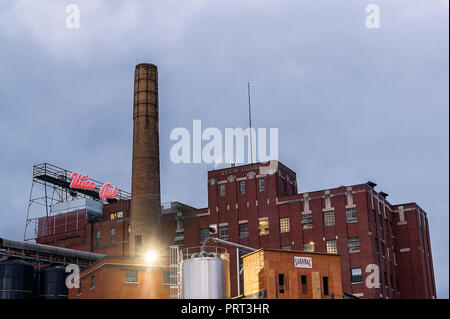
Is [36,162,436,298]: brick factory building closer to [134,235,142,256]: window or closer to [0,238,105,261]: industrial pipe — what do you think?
[134,235,142,256]: window

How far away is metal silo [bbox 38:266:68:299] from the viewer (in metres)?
66.5

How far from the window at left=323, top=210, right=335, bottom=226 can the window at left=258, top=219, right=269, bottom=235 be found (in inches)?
270

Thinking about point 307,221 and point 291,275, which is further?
point 307,221

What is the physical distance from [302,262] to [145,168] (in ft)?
109

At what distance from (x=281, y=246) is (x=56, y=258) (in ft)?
84.6

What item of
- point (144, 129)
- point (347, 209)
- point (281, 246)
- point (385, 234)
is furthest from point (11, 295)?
point (385, 234)

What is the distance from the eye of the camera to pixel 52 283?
6694 centimetres

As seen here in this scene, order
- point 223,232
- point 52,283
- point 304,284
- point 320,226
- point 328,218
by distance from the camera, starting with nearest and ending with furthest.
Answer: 1. point 304,284
2. point 52,283
3. point 320,226
4. point 328,218
5. point 223,232

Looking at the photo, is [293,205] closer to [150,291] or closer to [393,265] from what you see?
[393,265]

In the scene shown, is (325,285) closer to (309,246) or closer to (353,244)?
(353,244)

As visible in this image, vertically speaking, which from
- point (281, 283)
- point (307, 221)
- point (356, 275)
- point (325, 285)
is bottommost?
point (325, 285)

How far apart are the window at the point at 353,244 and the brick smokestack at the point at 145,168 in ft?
69.3

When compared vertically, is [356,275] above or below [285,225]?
below

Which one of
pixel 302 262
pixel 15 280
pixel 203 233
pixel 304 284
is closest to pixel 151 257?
pixel 15 280
